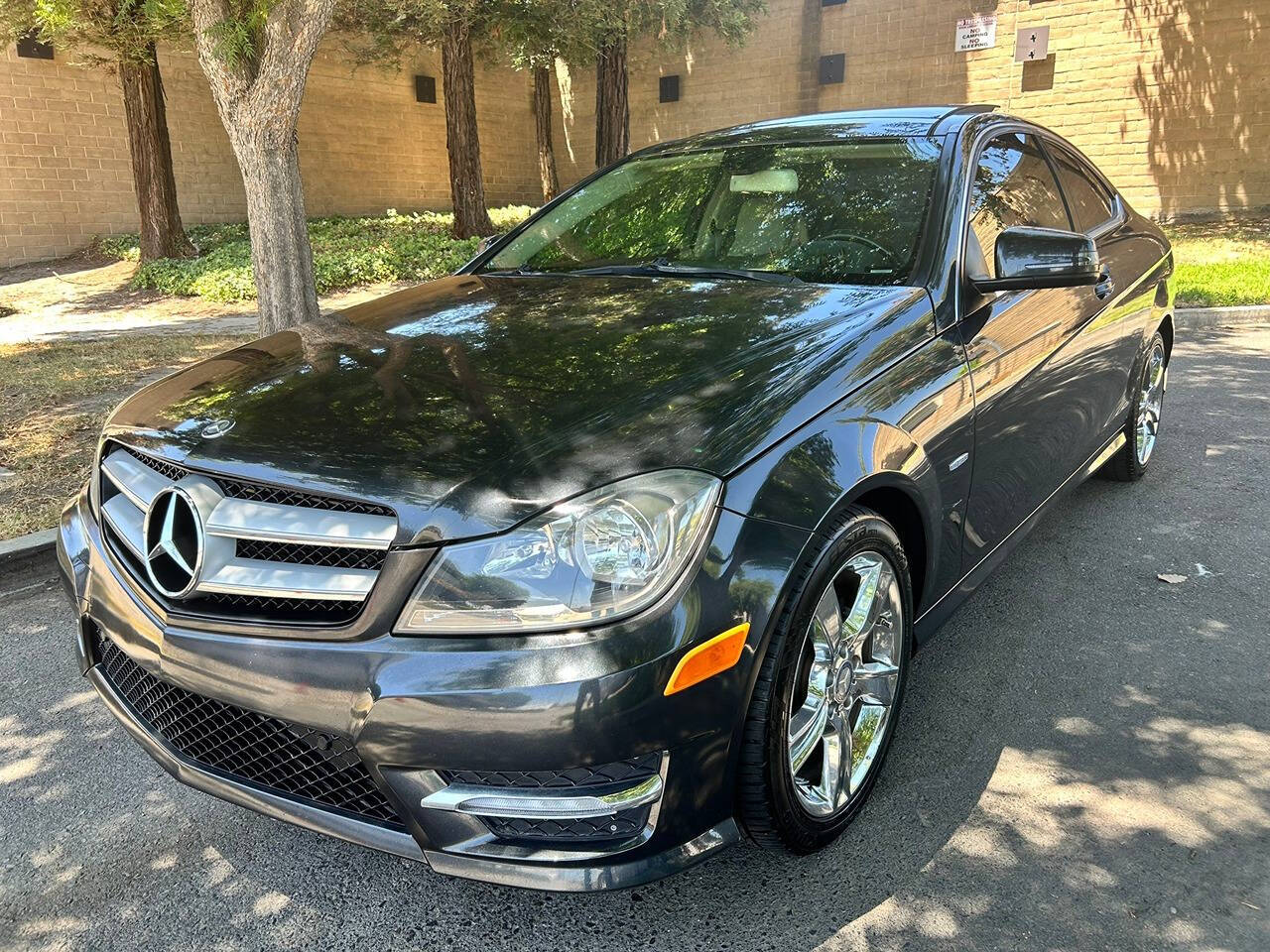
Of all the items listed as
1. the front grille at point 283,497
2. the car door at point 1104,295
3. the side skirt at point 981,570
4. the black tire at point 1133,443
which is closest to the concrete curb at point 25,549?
the front grille at point 283,497

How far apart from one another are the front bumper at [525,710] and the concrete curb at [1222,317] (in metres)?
8.61

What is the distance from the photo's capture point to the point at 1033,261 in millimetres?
2830

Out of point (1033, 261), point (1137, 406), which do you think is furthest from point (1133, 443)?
point (1033, 261)

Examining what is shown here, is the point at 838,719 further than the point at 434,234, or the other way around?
the point at 434,234

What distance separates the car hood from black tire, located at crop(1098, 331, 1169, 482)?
2374mm

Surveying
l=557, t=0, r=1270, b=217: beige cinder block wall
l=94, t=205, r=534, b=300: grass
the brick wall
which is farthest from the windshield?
l=557, t=0, r=1270, b=217: beige cinder block wall

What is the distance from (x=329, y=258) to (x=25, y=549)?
32.0ft

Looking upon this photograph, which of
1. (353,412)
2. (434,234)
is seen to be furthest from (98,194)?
(353,412)

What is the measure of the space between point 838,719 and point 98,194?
1730 centimetres

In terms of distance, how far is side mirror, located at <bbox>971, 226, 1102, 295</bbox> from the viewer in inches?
111

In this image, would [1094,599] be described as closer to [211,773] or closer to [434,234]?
[211,773]

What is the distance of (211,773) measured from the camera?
2.09 m

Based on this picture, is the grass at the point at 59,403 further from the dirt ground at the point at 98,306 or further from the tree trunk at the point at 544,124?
the tree trunk at the point at 544,124

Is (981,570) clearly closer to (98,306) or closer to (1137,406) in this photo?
(1137,406)
